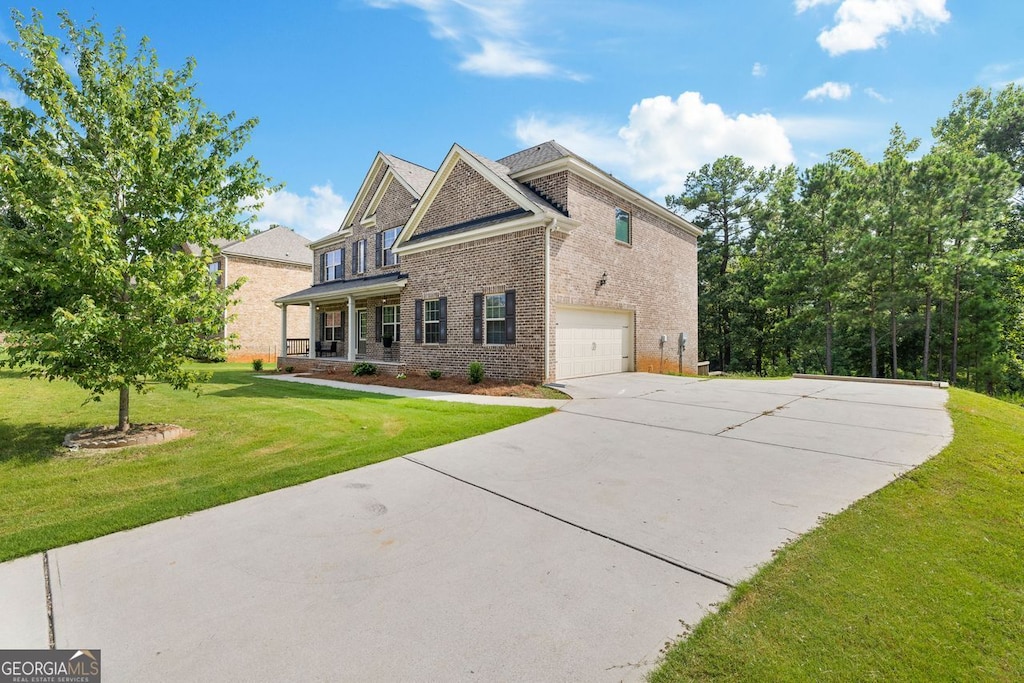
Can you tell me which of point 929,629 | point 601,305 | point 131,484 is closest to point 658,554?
point 929,629

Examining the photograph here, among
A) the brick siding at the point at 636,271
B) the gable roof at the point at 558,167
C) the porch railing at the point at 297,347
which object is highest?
the gable roof at the point at 558,167

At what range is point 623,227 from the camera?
15.6 meters

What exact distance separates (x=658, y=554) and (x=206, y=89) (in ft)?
29.6

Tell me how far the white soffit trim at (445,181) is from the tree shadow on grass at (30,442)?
33.9 feet

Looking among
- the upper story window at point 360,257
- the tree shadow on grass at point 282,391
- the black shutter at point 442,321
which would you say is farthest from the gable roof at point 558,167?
the upper story window at point 360,257

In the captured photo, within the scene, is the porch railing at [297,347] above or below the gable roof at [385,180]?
below

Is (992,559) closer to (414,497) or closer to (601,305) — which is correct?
(414,497)

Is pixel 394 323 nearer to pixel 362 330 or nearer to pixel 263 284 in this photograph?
pixel 362 330

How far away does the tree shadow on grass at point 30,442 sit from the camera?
5867mm

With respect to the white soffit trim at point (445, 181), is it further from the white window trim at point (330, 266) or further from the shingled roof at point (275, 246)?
the shingled roof at point (275, 246)

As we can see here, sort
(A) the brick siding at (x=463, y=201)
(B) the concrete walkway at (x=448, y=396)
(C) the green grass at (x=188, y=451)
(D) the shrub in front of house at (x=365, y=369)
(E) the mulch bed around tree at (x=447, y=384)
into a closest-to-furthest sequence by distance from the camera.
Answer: (C) the green grass at (x=188, y=451), (B) the concrete walkway at (x=448, y=396), (E) the mulch bed around tree at (x=447, y=384), (A) the brick siding at (x=463, y=201), (D) the shrub in front of house at (x=365, y=369)

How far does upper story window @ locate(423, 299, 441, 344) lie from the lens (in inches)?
592

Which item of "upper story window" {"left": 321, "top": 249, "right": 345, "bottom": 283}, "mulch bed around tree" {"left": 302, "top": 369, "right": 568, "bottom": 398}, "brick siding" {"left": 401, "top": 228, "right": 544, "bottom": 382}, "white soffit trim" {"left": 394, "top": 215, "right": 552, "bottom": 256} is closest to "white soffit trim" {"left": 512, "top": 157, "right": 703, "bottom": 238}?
"white soffit trim" {"left": 394, "top": 215, "right": 552, "bottom": 256}

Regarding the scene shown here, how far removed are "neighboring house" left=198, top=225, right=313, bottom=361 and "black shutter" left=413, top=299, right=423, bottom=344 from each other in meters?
16.8
